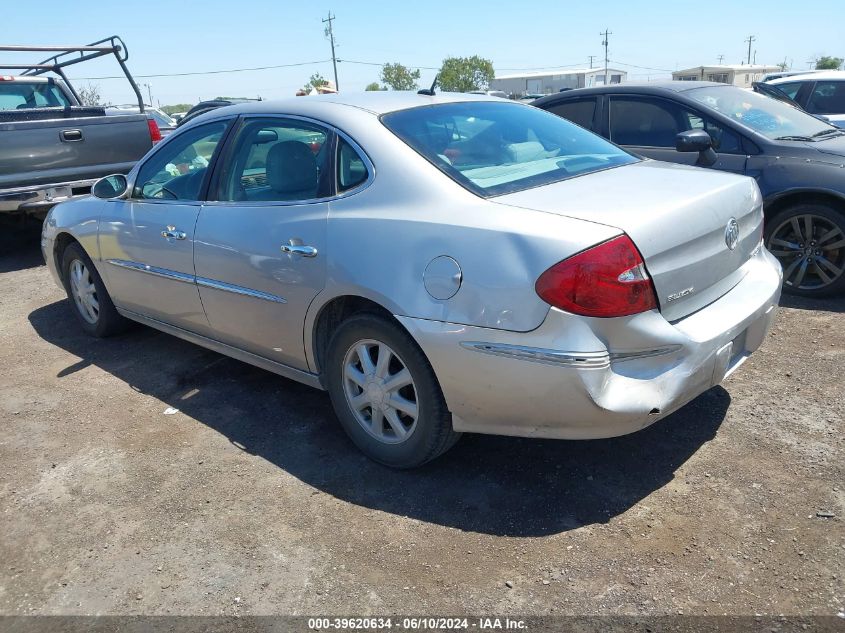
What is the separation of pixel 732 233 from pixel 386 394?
66.2 inches

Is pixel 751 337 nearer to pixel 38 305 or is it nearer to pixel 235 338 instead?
pixel 235 338

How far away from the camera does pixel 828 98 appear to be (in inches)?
357

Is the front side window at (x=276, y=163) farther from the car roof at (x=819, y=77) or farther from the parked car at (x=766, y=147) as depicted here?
the car roof at (x=819, y=77)

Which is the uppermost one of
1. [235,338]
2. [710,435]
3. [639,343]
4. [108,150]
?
[108,150]

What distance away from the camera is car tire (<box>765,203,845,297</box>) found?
5070mm

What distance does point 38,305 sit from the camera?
640 centimetres

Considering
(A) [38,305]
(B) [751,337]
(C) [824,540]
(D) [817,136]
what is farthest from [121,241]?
(D) [817,136]

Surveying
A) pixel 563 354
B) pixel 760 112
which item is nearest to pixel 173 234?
pixel 563 354

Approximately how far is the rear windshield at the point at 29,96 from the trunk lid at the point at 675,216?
8452mm

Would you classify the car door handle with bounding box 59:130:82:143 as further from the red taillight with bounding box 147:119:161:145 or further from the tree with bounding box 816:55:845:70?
the tree with bounding box 816:55:845:70

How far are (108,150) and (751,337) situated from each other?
7.20 metres

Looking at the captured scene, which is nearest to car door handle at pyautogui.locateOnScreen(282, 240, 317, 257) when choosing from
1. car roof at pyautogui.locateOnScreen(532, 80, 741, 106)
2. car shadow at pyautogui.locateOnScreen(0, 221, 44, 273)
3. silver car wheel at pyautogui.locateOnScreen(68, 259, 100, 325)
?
silver car wheel at pyautogui.locateOnScreen(68, 259, 100, 325)

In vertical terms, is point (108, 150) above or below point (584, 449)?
above

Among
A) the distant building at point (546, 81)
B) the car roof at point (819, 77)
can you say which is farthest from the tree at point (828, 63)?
the car roof at point (819, 77)
